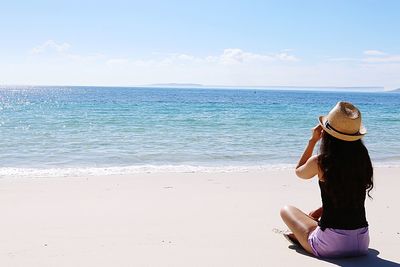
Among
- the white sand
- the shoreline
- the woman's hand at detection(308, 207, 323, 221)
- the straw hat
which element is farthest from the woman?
the shoreline

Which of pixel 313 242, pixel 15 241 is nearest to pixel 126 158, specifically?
pixel 15 241

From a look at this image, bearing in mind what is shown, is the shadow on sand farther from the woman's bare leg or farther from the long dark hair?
the long dark hair

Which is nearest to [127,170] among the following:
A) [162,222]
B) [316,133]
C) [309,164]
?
[162,222]

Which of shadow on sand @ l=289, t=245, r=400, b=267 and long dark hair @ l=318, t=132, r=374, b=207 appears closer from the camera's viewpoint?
long dark hair @ l=318, t=132, r=374, b=207

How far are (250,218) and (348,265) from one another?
1630 mm

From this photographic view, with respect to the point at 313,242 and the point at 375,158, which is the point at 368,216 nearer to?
the point at 313,242

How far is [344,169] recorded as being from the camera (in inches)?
139

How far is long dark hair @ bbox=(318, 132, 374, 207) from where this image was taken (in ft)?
11.6

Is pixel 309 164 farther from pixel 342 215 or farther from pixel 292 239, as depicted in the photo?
pixel 292 239

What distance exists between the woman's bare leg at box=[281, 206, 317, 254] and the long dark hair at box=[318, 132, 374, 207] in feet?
1.53

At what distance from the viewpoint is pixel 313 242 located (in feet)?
12.7

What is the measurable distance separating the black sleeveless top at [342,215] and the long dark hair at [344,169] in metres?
0.06

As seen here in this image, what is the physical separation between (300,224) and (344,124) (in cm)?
106

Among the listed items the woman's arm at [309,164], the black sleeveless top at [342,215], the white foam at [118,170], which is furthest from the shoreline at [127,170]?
the black sleeveless top at [342,215]
